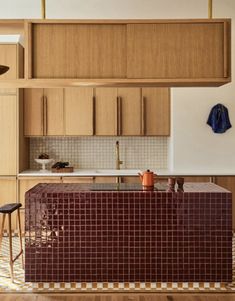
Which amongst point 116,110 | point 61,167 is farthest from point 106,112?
point 61,167

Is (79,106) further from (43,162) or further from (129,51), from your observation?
(129,51)

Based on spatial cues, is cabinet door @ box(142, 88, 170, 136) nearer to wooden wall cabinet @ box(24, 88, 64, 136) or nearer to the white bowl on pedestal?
wooden wall cabinet @ box(24, 88, 64, 136)

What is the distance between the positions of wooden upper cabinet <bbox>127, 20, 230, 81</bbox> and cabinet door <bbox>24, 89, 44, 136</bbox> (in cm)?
316

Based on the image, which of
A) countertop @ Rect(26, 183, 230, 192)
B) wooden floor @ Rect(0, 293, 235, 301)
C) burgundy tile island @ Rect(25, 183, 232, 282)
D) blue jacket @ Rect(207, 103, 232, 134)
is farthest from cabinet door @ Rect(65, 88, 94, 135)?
wooden floor @ Rect(0, 293, 235, 301)

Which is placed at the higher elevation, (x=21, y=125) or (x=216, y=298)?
(x=21, y=125)

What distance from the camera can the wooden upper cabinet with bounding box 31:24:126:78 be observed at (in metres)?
3.87

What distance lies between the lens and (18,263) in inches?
201

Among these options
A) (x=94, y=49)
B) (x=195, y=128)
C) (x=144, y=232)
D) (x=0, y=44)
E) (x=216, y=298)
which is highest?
(x=0, y=44)

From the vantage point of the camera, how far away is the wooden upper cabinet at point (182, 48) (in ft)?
12.6

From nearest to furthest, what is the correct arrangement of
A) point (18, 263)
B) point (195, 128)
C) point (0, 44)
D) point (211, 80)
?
1. point (211, 80)
2. point (18, 263)
3. point (0, 44)
4. point (195, 128)

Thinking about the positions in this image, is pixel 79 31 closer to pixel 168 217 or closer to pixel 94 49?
pixel 94 49

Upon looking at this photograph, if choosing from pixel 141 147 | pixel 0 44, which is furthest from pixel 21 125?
pixel 141 147

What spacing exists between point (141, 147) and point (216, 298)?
11.5 ft

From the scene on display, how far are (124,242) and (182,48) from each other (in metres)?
1.77
